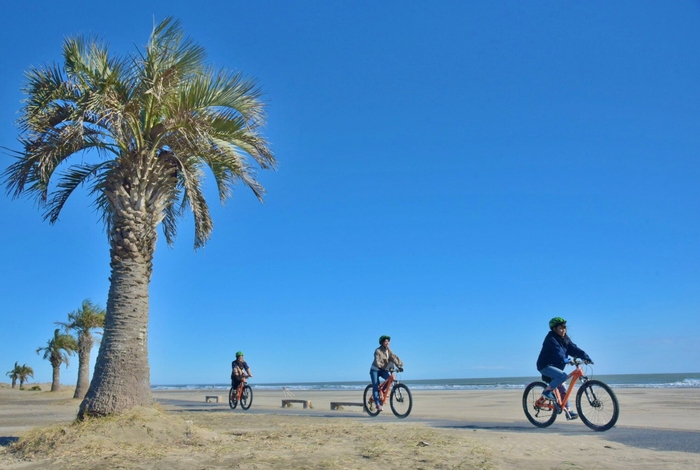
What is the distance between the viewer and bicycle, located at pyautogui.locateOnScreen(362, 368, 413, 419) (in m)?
12.4

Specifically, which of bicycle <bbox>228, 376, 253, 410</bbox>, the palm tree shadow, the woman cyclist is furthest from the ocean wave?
the palm tree shadow

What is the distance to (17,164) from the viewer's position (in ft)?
29.7

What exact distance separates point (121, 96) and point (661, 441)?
9.32 meters

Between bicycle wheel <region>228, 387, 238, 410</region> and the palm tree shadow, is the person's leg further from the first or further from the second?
bicycle wheel <region>228, 387, 238, 410</region>

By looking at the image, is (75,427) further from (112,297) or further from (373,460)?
(373,460)

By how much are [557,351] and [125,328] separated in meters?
6.81

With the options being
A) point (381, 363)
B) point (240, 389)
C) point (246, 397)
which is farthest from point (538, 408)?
point (240, 389)

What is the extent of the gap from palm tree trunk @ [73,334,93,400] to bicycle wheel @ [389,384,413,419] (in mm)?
18558

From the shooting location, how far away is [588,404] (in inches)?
344

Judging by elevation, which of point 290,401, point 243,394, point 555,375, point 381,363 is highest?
point 381,363

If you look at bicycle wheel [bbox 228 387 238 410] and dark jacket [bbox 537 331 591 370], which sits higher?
dark jacket [bbox 537 331 591 370]

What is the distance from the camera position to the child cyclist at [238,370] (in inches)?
654

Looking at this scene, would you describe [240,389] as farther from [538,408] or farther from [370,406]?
[538,408]

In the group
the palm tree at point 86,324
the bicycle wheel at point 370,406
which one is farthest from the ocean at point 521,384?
the bicycle wheel at point 370,406
